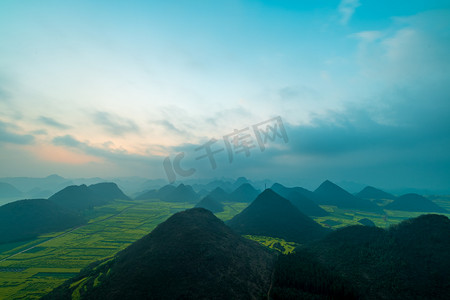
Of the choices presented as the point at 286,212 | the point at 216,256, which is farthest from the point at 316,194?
the point at 216,256

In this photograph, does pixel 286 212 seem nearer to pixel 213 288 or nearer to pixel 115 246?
pixel 213 288

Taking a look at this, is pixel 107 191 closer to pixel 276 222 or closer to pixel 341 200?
pixel 276 222

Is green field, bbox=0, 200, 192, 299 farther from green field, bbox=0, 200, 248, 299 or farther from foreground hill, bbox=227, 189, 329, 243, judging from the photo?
foreground hill, bbox=227, 189, 329, 243

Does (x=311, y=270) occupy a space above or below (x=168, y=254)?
below

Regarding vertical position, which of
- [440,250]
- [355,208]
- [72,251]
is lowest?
[355,208]

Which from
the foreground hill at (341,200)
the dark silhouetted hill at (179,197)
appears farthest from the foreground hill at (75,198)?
the foreground hill at (341,200)
